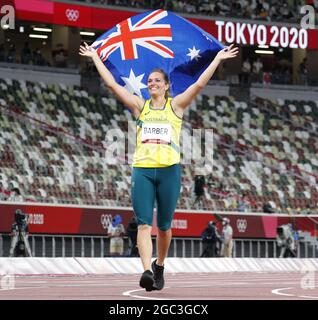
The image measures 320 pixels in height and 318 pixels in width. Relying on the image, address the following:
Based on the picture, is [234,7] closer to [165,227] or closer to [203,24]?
[203,24]

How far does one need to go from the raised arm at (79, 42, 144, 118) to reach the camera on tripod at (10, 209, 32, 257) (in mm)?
17124

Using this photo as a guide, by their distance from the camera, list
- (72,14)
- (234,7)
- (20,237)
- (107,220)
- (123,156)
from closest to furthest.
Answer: (20,237) → (107,220) → (123,156) → (72,14) → (234,7)

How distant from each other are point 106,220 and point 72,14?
1335 cm

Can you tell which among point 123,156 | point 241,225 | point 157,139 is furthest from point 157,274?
point 123,156

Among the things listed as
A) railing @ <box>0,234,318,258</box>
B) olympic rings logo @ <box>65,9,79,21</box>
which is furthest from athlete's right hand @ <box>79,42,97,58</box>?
olympic rings logo @ <box>65,9,79,21</box>

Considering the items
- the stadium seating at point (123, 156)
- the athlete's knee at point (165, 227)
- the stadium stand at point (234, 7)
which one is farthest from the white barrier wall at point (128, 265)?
the stadium stand at point (234, 7)

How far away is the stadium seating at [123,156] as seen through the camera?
34625 millimetres

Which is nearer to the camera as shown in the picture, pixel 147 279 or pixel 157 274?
pixel 147 279

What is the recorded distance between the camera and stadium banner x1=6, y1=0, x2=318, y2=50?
4231 cm

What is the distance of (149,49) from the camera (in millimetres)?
16953

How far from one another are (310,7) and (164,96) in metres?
39.9

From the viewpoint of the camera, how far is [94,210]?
32.7 metres

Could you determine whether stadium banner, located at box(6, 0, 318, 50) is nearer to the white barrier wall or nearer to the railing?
the railing

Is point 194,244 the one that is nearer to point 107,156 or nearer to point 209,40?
point 107,156
